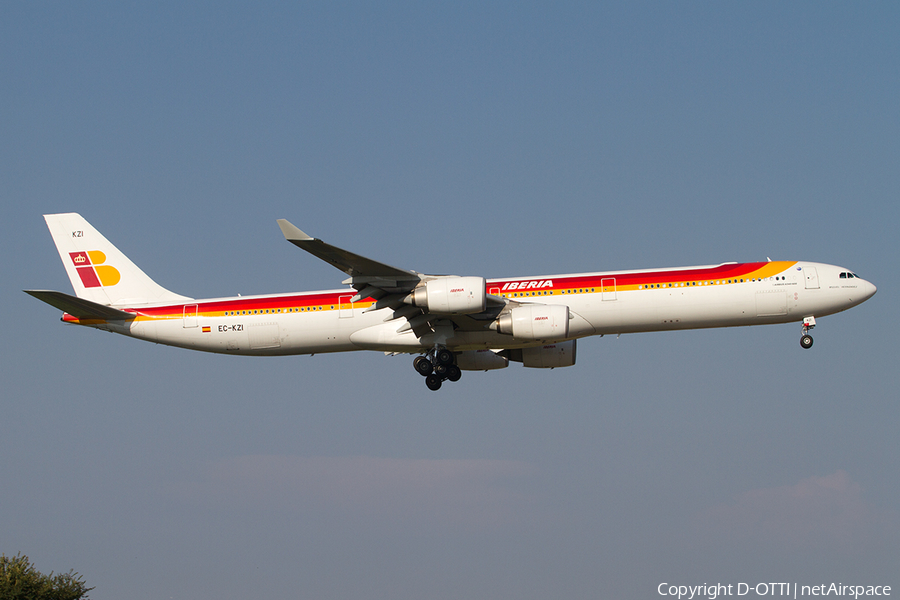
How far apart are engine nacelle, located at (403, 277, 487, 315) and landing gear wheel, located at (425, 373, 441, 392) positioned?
527 centimetres

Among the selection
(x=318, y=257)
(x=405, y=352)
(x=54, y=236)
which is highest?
(x=54, y=236)

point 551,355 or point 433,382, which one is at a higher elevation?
point 551,355

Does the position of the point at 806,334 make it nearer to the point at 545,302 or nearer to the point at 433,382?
the point at 545,302

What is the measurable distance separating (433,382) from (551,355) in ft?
19.0

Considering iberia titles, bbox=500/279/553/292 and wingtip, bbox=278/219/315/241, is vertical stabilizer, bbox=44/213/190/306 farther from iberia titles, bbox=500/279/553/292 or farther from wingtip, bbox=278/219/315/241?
iberia titles, bbox=500/279/553/292

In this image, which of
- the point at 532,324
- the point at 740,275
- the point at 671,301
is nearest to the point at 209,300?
the point at 532,324

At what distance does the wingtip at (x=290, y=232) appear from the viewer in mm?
34094

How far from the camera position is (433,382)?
42.4 metres

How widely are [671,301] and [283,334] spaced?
16.3 metres

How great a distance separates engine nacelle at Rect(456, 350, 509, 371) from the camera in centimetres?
4506

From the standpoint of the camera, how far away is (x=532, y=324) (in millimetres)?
38719

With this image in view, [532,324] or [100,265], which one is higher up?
[100,265]

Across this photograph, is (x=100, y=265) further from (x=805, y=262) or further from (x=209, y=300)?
(x=805, y=262)

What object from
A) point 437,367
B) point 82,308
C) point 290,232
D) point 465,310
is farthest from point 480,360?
point 82,308
